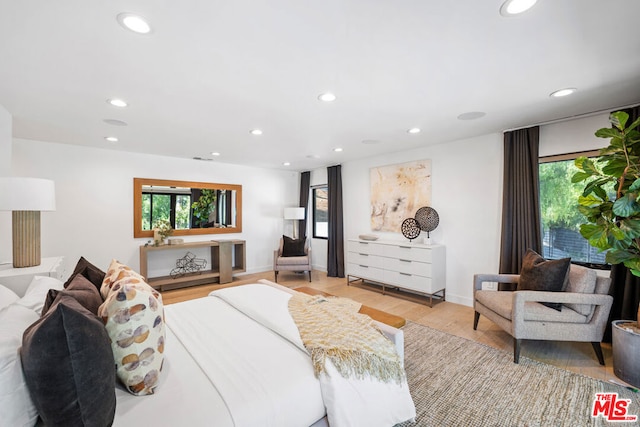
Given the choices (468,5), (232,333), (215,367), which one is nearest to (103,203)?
(232,333)

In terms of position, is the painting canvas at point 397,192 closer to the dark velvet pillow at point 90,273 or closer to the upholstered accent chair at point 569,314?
the upholstered accent chair at point 569,314

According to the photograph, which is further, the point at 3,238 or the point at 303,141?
the point at 303,141

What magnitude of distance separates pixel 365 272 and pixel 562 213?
275 cm

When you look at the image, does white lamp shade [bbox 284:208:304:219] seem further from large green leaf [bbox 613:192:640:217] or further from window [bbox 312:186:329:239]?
large green leaf [bbox 613:192:640:217]

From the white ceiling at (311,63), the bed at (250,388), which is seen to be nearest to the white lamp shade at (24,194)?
the white ceiling at (311,63)

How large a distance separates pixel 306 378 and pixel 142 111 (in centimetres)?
287

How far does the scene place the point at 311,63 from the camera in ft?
6.04

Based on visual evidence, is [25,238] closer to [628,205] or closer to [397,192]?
[397,192]

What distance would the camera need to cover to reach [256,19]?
4.70ft

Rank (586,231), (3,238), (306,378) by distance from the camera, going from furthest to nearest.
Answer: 1. (3,238)
2. (586,231)
3. (306,378)

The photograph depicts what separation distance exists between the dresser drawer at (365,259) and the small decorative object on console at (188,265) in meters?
2.88

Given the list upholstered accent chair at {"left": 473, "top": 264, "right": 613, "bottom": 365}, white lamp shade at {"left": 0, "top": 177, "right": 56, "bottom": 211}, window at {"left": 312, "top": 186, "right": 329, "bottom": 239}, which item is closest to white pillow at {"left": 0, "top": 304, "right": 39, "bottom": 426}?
white lamp shade at {"left": 0, "top": 177, "right": 56, "bottom": 211}

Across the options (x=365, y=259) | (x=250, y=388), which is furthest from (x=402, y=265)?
(x=250, y=388)

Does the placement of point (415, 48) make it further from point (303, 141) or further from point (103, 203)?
point (103, 203)
